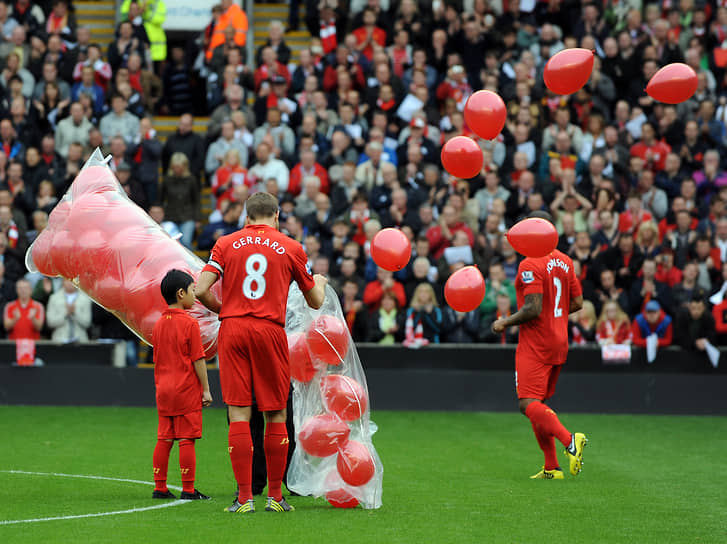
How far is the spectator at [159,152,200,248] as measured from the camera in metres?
18.8

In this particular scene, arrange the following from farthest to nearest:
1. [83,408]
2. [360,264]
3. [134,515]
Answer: [360,264], [83,408], [134,515]

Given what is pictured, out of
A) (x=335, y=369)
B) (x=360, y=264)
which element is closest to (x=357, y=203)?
(x=360, y=264)

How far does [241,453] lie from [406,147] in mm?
11678

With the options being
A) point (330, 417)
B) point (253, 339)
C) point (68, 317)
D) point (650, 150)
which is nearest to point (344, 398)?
point (330, 417)

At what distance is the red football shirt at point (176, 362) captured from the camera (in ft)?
29.7

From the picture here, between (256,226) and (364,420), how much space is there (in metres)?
1.64

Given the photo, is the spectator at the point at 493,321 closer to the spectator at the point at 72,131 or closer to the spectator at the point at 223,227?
the spectator at the point at 223,227

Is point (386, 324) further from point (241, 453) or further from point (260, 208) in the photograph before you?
point (241, 453)

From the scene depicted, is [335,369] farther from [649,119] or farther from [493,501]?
[649,119]

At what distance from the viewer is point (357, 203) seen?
18344 mm

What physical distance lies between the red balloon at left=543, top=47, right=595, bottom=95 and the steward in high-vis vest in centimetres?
1217

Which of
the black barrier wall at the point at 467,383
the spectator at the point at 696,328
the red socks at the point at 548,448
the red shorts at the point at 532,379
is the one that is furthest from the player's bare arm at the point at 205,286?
the spectator at the point at 696,328

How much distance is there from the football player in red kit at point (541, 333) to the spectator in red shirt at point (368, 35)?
10982 mm

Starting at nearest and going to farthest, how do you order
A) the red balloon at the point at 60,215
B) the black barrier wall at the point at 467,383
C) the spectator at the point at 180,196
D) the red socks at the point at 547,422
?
the red balloon at the point at 60,215 < the red socks at the point at 547,422 < the black barrier wall at the point at 467,383 < the spectator at the point at 180,196
